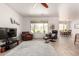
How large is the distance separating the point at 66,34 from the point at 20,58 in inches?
493

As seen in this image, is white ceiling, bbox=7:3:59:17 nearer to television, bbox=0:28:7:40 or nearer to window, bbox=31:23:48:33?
television, bbox=0:28:7:40

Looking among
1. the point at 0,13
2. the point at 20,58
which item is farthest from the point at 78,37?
the point at 20,58

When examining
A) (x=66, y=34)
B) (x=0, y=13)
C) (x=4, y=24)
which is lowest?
(x=66, y=34)

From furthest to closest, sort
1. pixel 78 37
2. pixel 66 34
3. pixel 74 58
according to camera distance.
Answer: pixel 66 34 → pixel 78 37 → pixel 74 58

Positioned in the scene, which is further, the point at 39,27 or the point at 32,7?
the point at 39,27

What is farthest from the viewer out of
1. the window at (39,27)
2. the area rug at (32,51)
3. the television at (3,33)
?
the window at (39,27)

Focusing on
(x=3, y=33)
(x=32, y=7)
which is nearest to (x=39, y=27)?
(x=32, y=7)

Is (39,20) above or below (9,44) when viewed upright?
above

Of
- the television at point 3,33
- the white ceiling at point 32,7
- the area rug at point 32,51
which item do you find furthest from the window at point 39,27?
the television at point 3,33

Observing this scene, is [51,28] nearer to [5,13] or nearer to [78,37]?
[78,37]

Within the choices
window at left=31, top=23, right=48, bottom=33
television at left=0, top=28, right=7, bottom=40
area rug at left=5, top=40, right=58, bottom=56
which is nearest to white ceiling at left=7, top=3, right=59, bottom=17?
television at left=0, top=28, right=7, bottom=40

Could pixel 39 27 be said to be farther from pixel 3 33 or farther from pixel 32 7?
pixel 3 33

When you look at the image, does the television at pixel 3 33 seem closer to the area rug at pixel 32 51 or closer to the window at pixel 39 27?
the area rug at pixel 32 51

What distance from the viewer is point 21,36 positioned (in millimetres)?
9789
